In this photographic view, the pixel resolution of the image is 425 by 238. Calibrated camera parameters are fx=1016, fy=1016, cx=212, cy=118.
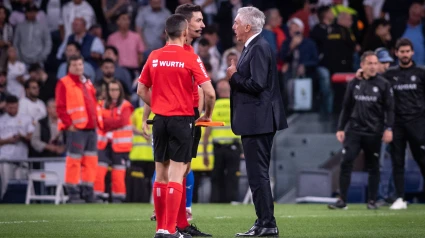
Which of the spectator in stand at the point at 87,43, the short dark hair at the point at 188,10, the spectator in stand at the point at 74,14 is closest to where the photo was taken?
the short dark hair at the point at 188,10

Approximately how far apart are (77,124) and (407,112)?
5.85 meters

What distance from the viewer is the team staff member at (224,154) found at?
63.1 feet

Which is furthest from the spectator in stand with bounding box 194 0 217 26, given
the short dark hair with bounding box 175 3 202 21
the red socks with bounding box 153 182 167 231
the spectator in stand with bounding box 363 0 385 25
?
the red socks with bounding box 153 182 167 231

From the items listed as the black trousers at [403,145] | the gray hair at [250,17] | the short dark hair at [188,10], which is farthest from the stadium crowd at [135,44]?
the gray hair at [250,17]

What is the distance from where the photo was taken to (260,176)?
10.4 meters

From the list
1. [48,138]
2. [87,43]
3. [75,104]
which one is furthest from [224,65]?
[75,104]

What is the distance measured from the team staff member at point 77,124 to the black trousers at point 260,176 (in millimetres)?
8002

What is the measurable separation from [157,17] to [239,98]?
13.3 m

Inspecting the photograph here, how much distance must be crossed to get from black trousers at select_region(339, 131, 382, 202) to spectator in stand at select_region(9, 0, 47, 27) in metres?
10.2

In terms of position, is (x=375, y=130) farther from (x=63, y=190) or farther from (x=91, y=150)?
(x=63, y=190)

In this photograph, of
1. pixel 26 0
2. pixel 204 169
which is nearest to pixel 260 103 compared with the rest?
pixel 204 169

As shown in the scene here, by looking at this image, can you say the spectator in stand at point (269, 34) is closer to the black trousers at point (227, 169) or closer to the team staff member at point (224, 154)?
the team staff member at point (224, 154)

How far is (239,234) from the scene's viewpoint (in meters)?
10.4

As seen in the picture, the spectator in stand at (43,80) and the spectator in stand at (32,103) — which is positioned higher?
the spectator in stand at (43,80)
